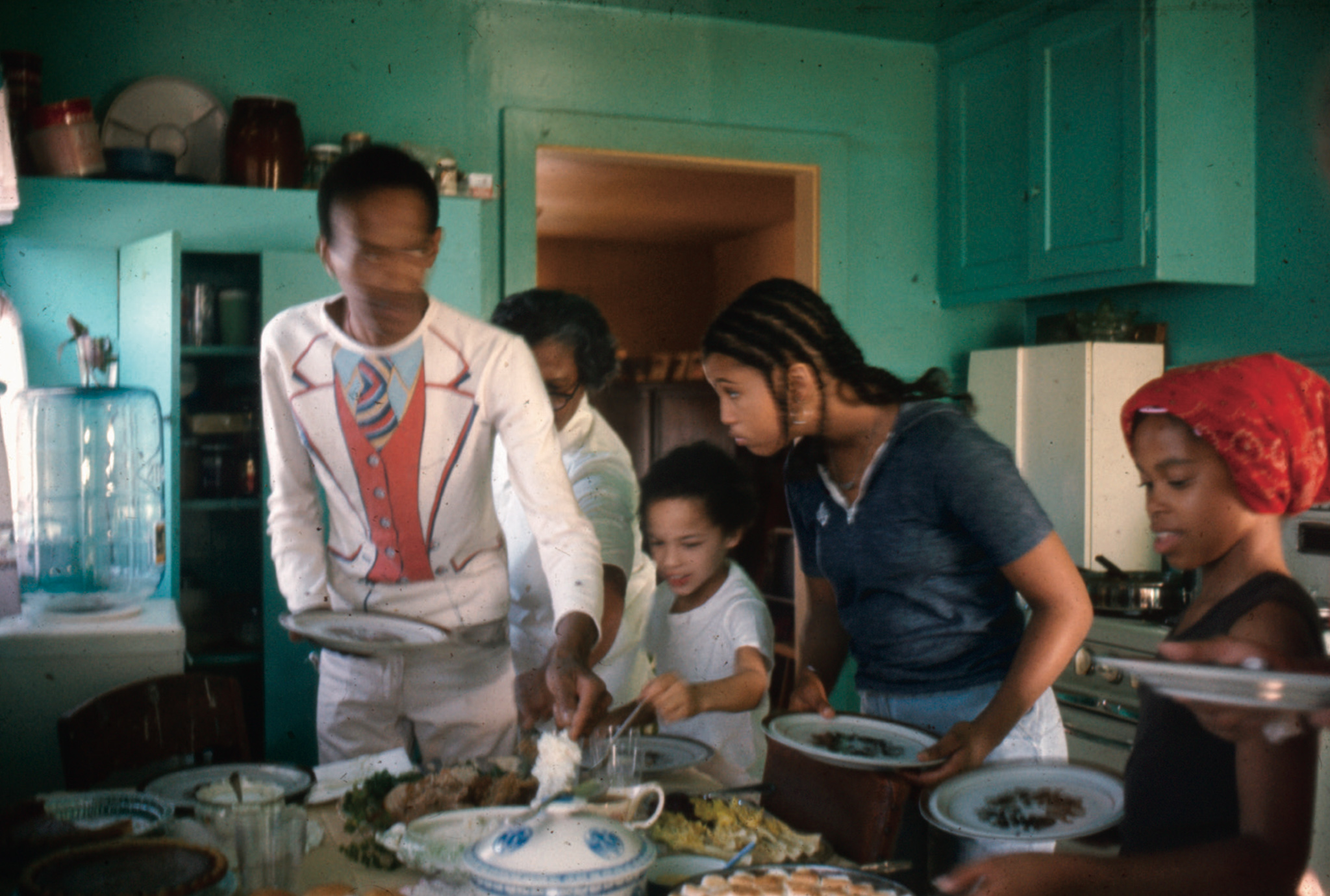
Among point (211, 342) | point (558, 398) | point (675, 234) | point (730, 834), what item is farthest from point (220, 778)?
point (675, 234)

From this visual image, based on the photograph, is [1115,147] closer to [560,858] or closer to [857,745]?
[857,745]

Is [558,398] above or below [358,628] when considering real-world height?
above

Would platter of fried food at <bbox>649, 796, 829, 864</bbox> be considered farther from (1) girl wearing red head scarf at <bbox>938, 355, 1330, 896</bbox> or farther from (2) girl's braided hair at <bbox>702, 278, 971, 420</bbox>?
(2) girl's braided hair at <bbox>702, 278, 971, 420</bbox>

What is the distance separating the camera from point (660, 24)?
3.46 meters

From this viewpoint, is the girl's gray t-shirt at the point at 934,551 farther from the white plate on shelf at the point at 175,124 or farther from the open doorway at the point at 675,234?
the white plate on shelf at the point at 175,124

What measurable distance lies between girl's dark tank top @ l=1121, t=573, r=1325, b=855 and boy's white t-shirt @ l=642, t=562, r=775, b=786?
989 mm

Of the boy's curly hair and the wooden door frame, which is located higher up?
the wooden door frame

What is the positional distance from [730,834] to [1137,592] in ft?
6.63

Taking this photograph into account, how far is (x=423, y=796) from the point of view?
4.26 ft

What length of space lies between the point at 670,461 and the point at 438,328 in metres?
0.65

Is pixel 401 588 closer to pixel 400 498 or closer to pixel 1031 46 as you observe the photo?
pixel 400 498

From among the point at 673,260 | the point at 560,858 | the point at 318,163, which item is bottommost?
the point at 560,858

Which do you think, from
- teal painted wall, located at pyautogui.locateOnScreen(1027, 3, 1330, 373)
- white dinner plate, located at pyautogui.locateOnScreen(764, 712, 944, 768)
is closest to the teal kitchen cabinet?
white dinner plate, located at pyautogui.locateOnScreen(764, 712, 944, 768)

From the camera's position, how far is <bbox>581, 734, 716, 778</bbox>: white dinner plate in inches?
60.2
